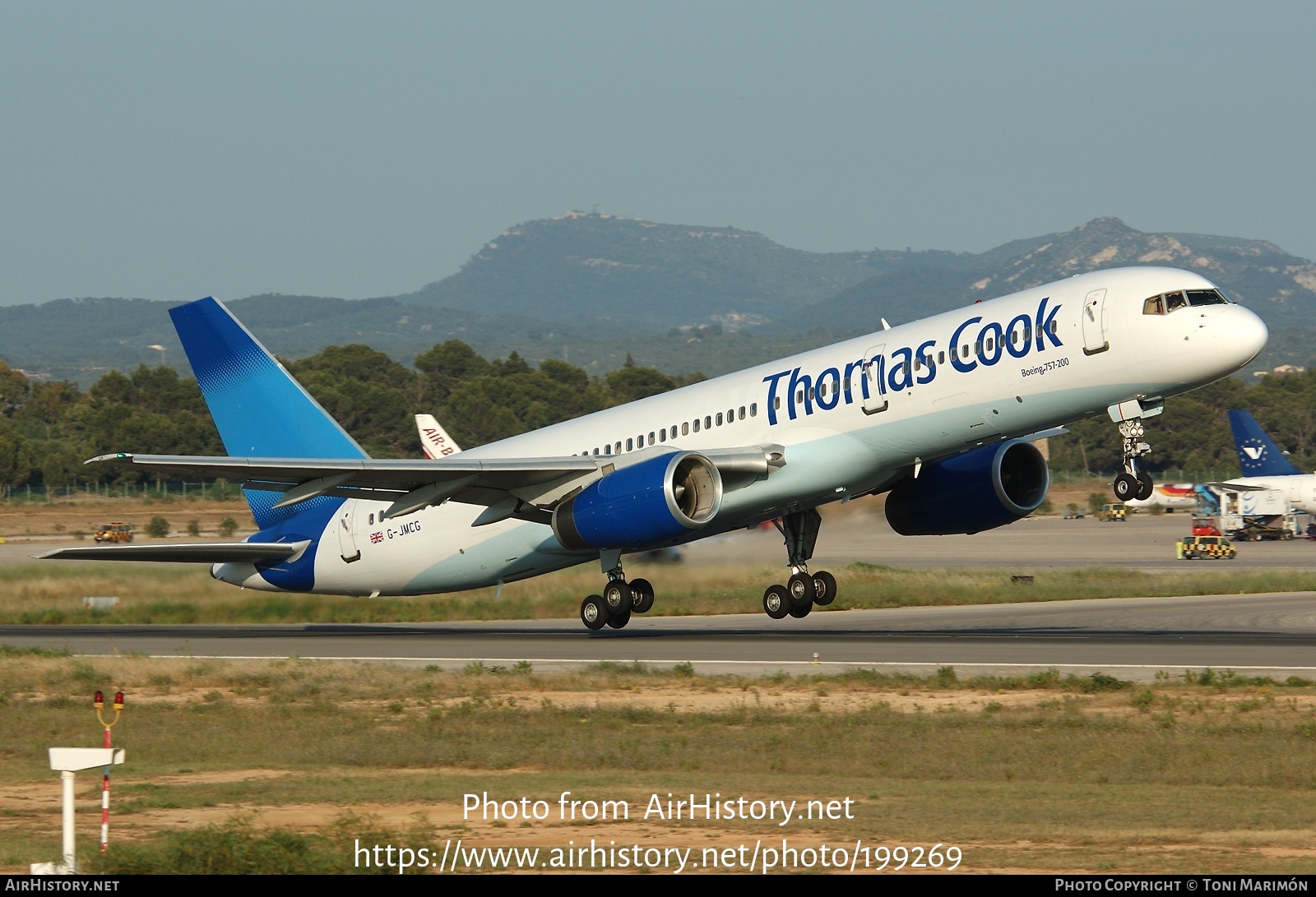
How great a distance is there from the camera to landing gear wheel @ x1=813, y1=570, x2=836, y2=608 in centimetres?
3322

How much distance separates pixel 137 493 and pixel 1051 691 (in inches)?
3839

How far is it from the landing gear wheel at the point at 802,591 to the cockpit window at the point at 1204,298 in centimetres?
1103

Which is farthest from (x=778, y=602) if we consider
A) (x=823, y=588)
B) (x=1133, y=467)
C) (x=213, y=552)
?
(x=213, y=552)

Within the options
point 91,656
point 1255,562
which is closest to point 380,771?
point 91,656

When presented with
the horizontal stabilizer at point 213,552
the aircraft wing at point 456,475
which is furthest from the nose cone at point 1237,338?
the horizontal stabilizer at point 213,552

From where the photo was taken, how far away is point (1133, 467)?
2703cm

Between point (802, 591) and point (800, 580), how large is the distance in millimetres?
263

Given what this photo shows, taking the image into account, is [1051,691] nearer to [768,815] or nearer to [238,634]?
[768,815]

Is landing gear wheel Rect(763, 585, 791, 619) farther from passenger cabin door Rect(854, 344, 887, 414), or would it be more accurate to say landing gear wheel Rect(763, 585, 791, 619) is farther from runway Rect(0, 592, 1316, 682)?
passenger cabin door Rect(854, 344, 887, 414)

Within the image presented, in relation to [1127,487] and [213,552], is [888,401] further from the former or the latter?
[213,552]

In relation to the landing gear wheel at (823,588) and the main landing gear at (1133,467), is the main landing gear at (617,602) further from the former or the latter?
the main landing gear at (1133,467)

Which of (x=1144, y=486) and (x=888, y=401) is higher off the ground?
(x=888, y=401)

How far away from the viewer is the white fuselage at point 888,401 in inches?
1025

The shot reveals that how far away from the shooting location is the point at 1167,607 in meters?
44.0
